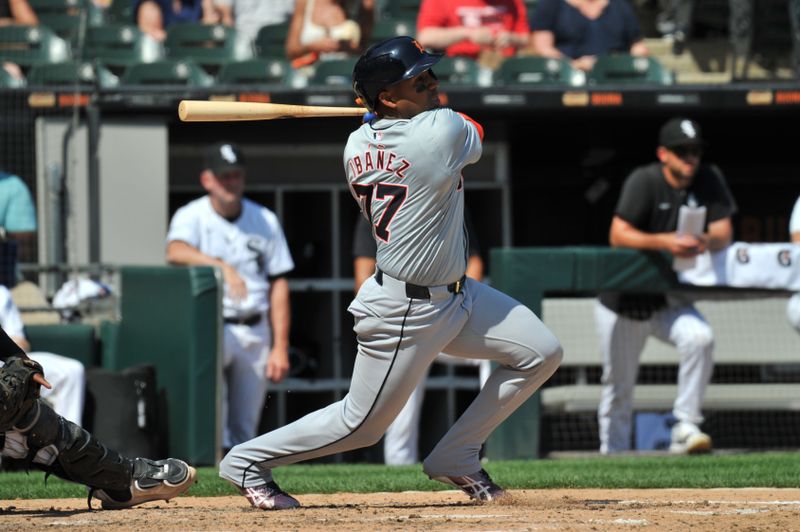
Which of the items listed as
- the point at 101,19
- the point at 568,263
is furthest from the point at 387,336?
the point at 101,19

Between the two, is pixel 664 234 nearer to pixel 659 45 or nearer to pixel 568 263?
pixel 568 263

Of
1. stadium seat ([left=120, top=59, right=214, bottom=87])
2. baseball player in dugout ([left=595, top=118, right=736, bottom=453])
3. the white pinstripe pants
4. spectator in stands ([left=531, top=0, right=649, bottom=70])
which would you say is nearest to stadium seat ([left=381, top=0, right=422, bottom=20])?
spectator in stands ([left=531, top=0, right=649, bottom=70])

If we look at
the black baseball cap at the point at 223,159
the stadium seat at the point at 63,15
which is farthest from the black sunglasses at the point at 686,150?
the stadium seat at the point at 63,15

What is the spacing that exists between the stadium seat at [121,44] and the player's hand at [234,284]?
2616mm

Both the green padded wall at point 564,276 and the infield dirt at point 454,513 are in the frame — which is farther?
the green padded wall at point 564,276

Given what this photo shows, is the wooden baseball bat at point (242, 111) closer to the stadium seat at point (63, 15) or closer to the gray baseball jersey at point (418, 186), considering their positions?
the gray baseball jersey at point (418, 186)

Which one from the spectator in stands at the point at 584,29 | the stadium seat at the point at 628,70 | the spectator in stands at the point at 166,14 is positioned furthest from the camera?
the spectator in stands at the point at 166,14

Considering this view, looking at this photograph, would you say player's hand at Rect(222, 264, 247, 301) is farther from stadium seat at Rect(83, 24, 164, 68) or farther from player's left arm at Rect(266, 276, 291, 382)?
stadium seat at Rect(83, 24, 164, 68)

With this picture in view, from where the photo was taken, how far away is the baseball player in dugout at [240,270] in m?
7.56

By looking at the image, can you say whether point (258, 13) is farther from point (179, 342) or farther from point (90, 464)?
point (90, 464)

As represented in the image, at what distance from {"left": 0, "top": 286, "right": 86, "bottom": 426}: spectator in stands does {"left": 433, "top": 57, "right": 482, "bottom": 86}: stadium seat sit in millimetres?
3194

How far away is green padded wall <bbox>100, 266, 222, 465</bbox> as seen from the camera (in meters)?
7.27

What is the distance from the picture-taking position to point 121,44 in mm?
9617

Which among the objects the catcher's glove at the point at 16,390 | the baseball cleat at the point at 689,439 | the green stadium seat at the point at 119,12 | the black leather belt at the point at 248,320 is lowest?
A: the baseball cleat at the point at 689,439
